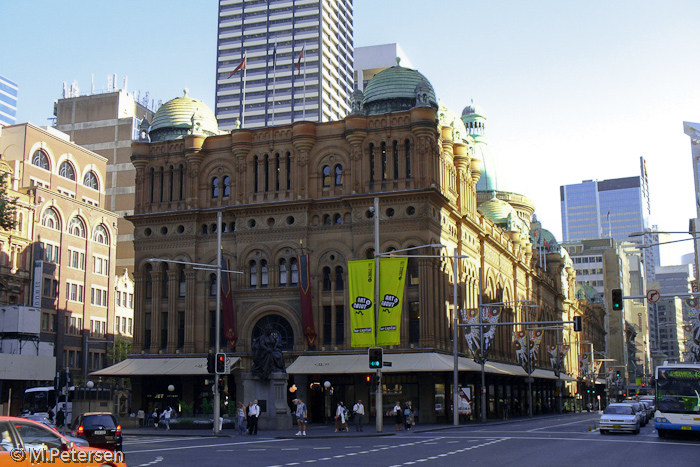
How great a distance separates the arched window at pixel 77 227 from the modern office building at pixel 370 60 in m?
80.6

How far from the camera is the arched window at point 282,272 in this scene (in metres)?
60.7

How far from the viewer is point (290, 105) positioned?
13650cm

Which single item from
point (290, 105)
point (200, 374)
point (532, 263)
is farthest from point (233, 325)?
point (290, 105)

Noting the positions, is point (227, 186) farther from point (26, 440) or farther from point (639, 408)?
point (26, 440)

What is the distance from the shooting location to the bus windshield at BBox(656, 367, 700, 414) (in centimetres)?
3800

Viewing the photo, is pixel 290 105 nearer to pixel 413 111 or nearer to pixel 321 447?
pixel 413 111

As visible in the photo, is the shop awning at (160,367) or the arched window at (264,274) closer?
the shop awning at (160,367)

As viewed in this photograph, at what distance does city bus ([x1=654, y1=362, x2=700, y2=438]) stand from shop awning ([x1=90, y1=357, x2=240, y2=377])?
3050cm

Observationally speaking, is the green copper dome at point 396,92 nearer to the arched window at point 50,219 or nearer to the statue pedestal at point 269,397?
the statue pedestal at point 269,397

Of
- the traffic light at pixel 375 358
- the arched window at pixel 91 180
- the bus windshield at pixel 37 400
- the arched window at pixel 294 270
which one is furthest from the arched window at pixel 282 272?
the arched window at pixel 91 180

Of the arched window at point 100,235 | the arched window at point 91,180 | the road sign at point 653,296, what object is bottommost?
the road sign at point 653,296

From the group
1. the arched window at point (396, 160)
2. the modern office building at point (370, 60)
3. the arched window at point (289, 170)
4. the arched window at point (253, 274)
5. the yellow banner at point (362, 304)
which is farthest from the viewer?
the modern office building at point (370, 60)

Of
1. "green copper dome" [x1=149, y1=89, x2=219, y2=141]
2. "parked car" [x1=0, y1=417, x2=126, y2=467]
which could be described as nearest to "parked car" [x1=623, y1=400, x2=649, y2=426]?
"parked car" [x1=0, y1=417, x2=126, y2=467]

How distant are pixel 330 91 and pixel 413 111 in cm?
8680
